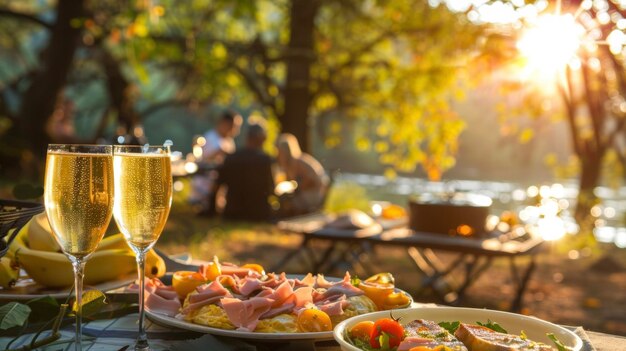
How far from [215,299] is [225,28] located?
808 inches

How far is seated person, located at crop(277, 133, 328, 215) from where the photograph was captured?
10156 millimetres

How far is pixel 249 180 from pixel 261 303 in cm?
954

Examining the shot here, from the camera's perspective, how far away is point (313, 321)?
152 centimetres

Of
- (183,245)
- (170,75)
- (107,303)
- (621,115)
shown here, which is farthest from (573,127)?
(170,75)

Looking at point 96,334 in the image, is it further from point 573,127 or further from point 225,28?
point 225,28

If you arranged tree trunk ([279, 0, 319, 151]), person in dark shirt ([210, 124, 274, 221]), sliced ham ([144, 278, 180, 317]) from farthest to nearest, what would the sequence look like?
tree trunk ([279, 0, 319, 151])
person in dark shirt ([210, 124, 274, 221])
sliced ham ([144, 278, 180, 317])

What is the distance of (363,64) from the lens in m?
16.7

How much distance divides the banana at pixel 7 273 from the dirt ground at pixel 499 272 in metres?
5.63

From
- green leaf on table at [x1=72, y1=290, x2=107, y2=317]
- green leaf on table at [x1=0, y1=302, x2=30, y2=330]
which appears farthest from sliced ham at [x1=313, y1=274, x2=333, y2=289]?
green leaf on table at [x1=0, y1=302, x2=30, y2=330]

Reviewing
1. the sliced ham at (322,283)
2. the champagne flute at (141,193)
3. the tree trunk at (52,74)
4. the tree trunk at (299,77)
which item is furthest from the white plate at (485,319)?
the tree trunk at (299,77)

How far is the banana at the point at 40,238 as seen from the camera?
210 centimetres

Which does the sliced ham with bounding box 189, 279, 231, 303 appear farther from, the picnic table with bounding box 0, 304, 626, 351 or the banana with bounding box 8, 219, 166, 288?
the banana with bounding box 8, 219, 166, 288

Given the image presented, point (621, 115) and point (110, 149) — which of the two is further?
point (621, 115)

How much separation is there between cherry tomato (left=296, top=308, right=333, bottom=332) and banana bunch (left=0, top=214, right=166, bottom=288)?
2.07 ft
